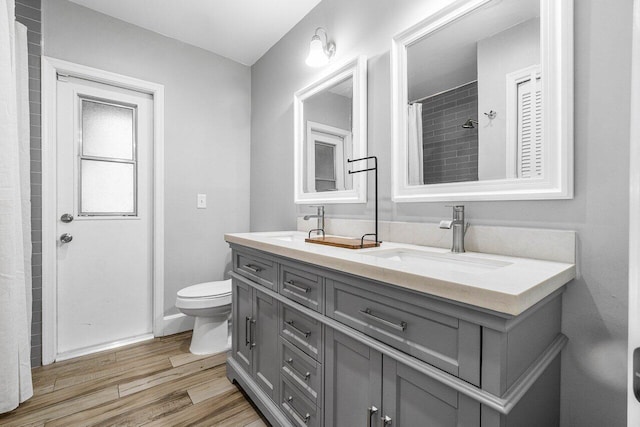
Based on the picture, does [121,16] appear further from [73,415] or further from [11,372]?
[73,415]

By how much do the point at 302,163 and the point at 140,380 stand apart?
1.69 m

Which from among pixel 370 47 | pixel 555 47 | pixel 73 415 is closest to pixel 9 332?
pixel 73 415

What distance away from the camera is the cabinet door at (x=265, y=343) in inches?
53.1

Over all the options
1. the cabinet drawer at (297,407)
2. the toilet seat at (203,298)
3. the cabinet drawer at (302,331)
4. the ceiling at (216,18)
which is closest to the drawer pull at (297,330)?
the cabinet drawer at (302,331)

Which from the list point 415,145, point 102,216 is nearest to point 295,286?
point 415,145

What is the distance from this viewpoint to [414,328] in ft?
2.59

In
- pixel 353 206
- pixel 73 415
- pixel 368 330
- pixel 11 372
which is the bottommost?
pixel 73 415

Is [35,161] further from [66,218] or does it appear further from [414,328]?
[414,328]

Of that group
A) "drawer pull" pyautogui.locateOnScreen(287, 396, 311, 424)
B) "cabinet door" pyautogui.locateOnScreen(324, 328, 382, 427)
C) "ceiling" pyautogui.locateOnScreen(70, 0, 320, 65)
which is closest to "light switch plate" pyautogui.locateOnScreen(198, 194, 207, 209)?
"ceiling" pyautogui.locateOnScreen(70, 0, 320, 65)

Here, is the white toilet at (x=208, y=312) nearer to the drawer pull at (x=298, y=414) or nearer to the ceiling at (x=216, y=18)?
the drawer pull at (x=298, y=414)

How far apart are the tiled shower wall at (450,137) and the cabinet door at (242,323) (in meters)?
1.09

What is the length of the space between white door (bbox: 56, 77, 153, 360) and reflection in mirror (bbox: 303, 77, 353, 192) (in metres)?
1.31

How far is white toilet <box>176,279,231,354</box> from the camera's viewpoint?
6.44ft

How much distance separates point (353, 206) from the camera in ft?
5.78
